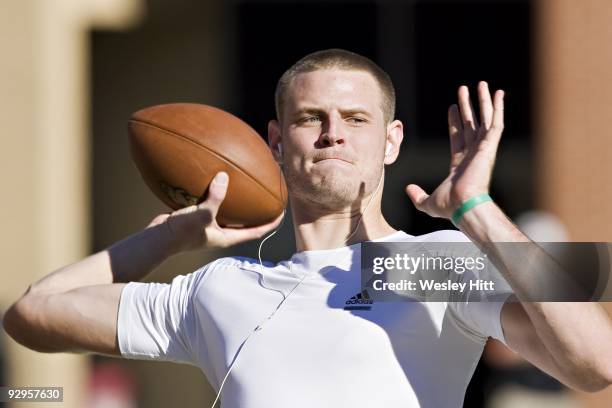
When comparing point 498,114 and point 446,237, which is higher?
point 498,114

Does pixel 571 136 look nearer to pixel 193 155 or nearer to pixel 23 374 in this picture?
pixel 23 374

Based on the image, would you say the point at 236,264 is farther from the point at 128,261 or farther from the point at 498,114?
the point at 498,114

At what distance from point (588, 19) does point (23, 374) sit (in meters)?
4.64

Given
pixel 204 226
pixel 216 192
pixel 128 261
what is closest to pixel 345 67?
pixel 216 192

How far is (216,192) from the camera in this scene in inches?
144

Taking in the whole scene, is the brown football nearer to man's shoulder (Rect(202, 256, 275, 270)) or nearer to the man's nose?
man's shoulder (Rect(202, 256, 275, 270))

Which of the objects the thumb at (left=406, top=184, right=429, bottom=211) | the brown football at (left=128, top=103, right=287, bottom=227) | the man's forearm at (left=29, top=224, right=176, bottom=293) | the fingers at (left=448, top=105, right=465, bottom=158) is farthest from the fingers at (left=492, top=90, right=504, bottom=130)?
the man's forearm at (left=29, top=224, right=176, bottom=293)

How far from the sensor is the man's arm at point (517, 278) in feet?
8.97

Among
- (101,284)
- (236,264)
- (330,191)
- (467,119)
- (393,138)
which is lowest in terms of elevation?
(101,284)

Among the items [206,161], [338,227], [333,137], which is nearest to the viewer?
[333,137]

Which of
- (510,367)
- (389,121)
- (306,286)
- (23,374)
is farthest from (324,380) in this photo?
(23,374)

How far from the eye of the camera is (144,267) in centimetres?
378

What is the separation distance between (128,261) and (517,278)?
142cm

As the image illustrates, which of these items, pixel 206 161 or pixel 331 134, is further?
pixel 206 161
